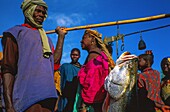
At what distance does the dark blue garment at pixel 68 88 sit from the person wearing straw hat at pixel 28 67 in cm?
405

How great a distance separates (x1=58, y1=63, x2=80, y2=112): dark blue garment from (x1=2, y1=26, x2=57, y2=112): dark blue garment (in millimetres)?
4085

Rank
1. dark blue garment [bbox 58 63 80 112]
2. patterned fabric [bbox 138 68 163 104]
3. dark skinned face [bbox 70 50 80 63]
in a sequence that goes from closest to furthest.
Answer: patterned fabric [bbox 138 68 163 104] → dark blue garment [bbox 58 63 80 112] → dark skinned face [bbox 70 50 80 63]

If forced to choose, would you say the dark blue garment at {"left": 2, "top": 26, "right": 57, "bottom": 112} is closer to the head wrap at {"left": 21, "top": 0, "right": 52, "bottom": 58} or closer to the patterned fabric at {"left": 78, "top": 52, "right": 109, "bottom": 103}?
the head wrap at {"left": 21, "top": 0, "right": 52, "bottom": 58}

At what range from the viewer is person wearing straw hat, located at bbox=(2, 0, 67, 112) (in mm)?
2998

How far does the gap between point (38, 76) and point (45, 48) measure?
32cm

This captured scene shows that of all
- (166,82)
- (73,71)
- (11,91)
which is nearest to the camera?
(11,91)

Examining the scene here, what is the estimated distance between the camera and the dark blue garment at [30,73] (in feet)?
9.87

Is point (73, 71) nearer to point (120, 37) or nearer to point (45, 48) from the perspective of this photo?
point (120, 37)

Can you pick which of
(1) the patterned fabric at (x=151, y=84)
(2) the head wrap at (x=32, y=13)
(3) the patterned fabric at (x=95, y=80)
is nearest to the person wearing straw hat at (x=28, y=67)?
(2) the head wrap at (x=32, y=13)

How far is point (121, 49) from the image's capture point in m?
5.92

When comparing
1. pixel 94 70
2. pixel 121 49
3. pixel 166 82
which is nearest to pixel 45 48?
pixel 94 70

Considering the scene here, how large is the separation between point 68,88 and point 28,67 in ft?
14.0

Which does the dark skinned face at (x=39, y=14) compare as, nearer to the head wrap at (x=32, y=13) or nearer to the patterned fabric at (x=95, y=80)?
the head wrap at (x=32, y=13)

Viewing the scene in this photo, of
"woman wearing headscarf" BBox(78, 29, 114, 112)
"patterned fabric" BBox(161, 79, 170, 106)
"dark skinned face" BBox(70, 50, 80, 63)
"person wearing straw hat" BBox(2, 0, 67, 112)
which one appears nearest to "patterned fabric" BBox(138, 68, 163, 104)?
"patterned fabric" BBox(161, 79, 170, 106)
